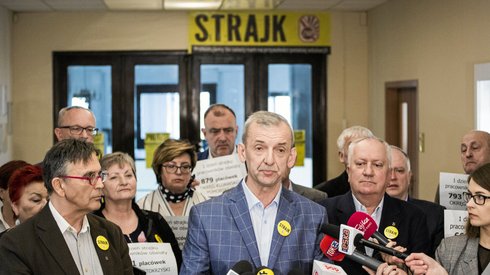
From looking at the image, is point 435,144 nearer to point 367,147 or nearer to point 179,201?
point 179,201

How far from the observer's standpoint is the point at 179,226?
14.8 feet

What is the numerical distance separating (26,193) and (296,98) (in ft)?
21.5

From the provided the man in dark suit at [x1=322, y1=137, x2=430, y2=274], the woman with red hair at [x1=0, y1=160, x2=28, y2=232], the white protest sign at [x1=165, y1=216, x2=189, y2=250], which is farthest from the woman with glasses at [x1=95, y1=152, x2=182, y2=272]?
the man in dark suit at [x1=322, y1=137, x2=430, y2=274]

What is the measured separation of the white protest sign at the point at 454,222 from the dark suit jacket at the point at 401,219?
186 mm

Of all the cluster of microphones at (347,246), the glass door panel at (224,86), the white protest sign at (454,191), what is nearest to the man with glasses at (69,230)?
the cluster of microphones at (347,246)

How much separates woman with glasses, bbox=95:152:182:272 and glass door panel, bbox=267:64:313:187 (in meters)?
5.95

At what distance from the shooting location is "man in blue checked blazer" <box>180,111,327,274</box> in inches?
112

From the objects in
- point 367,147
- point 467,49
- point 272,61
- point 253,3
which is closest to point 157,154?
point 367,147

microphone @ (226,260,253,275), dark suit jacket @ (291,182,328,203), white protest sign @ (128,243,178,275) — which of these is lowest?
white protest sign @ (128,243,178,275)

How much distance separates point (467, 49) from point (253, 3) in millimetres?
2955

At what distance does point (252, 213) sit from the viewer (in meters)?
2.93

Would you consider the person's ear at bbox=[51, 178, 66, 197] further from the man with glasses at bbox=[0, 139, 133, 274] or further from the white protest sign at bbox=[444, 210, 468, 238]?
the white protest sign at bbox=[444, 210, 468, 238]

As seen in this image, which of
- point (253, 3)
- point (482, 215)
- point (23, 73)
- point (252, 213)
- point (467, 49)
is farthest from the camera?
point (23, 73)

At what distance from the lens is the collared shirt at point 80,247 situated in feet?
10.1
